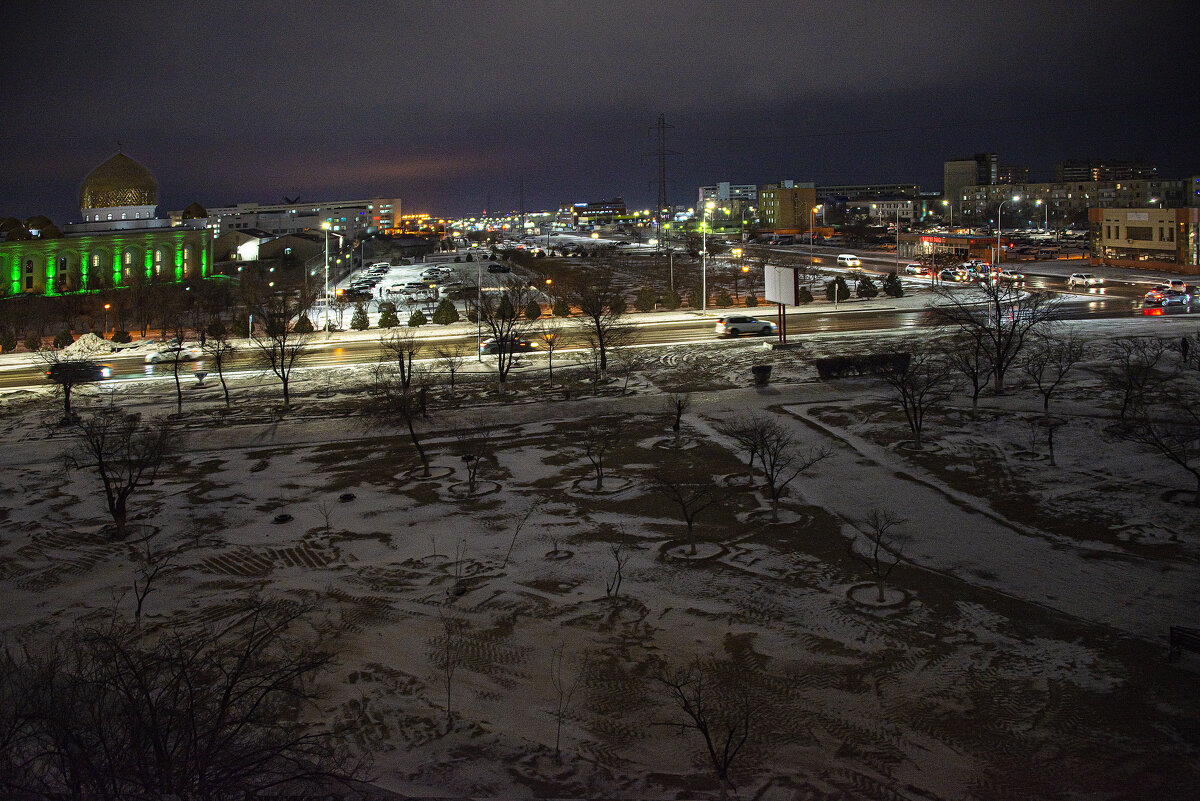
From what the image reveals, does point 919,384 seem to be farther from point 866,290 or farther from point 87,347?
point 87,347

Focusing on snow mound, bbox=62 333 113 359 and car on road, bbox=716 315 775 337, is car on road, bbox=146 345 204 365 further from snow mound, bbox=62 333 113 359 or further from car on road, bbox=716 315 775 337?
car on road, bbox=716 315 775 337

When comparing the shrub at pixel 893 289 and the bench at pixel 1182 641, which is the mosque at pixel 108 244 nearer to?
the shrub at pixel 893 289

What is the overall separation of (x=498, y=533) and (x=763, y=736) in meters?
7.87

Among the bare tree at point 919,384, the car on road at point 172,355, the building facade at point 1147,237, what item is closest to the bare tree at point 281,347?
the car on road at point 172,355

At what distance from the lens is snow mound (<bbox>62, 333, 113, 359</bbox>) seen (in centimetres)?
3974

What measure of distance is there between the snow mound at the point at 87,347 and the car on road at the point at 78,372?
190 inches

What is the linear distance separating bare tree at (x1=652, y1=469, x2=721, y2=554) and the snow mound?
3202cm

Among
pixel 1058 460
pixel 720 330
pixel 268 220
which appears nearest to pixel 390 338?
pixel 720 330


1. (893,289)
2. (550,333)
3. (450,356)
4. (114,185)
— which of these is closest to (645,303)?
(550,333)

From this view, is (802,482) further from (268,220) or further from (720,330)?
(268,220)

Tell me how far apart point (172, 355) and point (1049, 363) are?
35.9m

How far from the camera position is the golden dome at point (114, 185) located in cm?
7188

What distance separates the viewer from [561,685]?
36.9 ft

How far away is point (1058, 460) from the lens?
19828 millimetres
